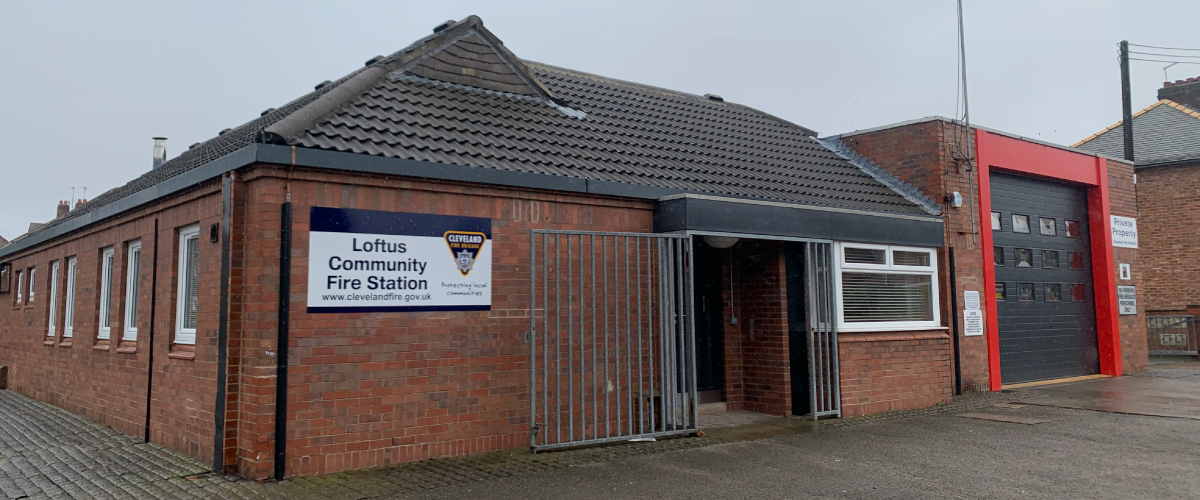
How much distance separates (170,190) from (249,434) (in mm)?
3113

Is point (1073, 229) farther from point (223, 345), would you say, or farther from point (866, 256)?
point (223, 345)

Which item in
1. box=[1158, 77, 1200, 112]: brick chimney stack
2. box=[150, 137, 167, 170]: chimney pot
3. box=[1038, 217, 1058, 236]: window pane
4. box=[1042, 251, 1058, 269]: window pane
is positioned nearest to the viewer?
box=[1042, 251, 1058, 269]: window pane

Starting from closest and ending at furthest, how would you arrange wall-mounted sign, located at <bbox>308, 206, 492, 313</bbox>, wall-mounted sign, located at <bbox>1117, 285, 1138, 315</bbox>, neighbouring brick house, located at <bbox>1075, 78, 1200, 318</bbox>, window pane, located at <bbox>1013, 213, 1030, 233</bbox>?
1. wall-mounted sign, located at <bbox>308, 206, 492, 313</bbox>
2. window pane, located at <bbox>1013, 213, 1030, 233</bbox>
3. wall-mounted sign, located at <bbox>1117, 285, 1138, 315</bbox>
4. neighbouring brick house, located at <bbox>1075, 78, 1200, 318</bbox>

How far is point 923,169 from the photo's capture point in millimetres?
12305

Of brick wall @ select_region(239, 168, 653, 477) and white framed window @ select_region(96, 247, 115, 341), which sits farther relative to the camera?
white framed window @ select_region(96, 247, 115, 341)

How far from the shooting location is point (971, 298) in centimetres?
1224

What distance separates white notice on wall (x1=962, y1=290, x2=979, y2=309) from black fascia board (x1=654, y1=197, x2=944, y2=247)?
4.29 feet

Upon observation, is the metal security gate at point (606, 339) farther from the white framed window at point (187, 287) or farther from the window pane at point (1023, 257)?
the window pane at point (1023, 257)

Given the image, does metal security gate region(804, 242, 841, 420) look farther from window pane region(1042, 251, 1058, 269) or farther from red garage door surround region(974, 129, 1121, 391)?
window pane region(1042, 251, 1058, 269)

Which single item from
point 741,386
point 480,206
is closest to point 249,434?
point 480,206

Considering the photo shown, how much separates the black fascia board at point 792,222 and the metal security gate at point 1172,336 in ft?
41.0

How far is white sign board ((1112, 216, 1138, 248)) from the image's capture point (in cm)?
1548

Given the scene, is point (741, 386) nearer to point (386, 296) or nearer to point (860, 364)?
point (860, 364)

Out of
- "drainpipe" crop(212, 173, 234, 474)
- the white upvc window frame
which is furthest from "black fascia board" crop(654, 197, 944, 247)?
the white upvc window frame
